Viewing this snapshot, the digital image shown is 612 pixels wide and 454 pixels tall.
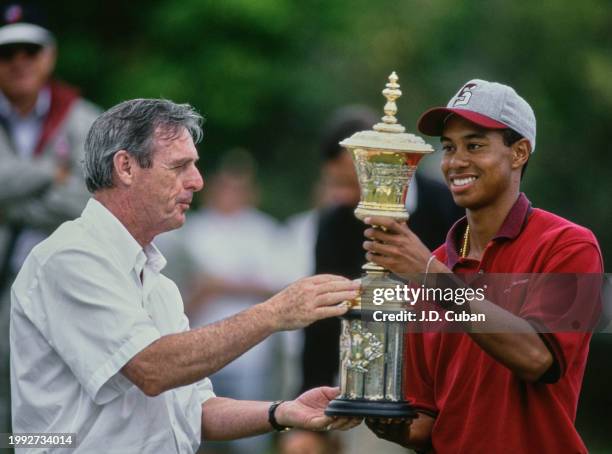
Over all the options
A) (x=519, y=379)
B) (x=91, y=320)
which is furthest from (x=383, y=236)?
(x=91, y=320)

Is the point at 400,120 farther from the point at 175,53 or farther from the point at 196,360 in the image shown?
the point at 196,360

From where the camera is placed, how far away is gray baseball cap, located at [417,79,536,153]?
5.39 m

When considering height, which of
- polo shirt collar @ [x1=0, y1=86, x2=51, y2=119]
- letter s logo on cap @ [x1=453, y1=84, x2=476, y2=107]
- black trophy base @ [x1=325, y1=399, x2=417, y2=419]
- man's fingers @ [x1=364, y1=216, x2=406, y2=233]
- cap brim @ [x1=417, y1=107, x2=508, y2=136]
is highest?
letter s logo on cap @ [x1=453, y1=84, x2=476, y2=107]

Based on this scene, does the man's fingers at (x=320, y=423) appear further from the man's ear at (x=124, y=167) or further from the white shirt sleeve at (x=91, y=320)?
the man's ear at (x=124, y=167)

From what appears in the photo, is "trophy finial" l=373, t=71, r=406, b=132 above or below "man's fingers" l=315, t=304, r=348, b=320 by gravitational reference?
above

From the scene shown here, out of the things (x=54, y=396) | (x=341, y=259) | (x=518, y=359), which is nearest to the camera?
(x=518, y=359)

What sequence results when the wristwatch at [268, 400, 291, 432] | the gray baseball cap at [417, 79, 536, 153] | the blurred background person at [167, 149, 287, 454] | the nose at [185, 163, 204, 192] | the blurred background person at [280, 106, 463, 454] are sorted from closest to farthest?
1. the gray baseball cap at [417, 79, 536, 153]
2. the nose at [185, 163, 204, 192]
3. the wristwatch at [268, 400, 291, 432]
4. the blurred background person at [280, 106, 463, 454]
5. the blurred background person at [167, 149, 287, 454]

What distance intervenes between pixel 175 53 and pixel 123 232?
9.60 metres

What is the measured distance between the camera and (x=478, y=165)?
5.42 meters

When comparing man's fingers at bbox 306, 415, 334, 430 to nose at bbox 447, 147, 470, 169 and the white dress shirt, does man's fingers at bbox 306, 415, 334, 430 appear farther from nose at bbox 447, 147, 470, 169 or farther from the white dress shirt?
nose at bbox 447, 147, 470, 169

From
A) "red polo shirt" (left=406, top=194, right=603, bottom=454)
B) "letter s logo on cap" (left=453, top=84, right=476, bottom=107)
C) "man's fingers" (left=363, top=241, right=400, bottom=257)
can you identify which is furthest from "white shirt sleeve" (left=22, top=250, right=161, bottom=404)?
"letter s logo on cap" (left=453, top=84, right=476, bottom=107)

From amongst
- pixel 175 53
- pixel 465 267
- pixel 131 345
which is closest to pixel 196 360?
pixel 131 345

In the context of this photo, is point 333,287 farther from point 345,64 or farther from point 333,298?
point 345,64

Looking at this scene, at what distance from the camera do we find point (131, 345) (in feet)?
17.5
